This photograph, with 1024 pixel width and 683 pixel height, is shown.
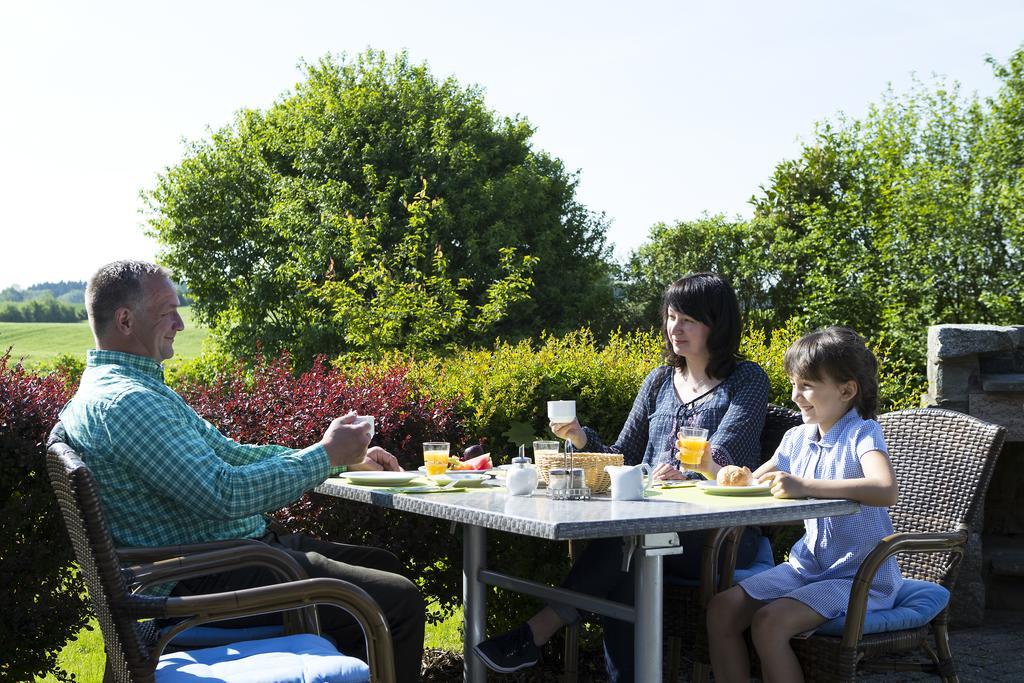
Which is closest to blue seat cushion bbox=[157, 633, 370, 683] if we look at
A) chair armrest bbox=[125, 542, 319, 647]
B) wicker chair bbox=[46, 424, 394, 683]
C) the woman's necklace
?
wicker chair bbox=[46, 424, 394, 683]

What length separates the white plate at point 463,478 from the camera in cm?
324

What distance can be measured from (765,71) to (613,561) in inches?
291

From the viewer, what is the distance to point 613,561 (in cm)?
342

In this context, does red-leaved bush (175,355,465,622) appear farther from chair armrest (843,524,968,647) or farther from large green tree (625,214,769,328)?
large green tree (625,214,769,328)

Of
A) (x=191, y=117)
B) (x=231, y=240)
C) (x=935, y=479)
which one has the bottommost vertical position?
(x=935, y=479)

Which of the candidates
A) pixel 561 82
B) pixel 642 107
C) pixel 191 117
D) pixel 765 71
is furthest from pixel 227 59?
pixel 191 117

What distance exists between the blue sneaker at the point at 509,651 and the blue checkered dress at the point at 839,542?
0.81m

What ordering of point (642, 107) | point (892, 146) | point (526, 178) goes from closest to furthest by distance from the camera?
1. point (642, 107)
2. point (892, 146)
3. point (526, 178)

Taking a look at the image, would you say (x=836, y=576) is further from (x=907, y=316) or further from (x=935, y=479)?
(x=907, y=316)

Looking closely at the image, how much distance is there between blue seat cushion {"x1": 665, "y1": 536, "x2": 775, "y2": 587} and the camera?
3.43 m

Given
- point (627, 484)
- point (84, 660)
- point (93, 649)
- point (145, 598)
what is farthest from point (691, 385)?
point (93, 649)

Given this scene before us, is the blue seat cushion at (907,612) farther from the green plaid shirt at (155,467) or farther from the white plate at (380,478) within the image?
the green plaid shirt at (155,467)

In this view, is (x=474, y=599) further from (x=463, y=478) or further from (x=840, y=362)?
(x=840, y=362)

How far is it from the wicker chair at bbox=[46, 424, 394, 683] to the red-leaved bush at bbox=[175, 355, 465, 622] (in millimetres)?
1383
